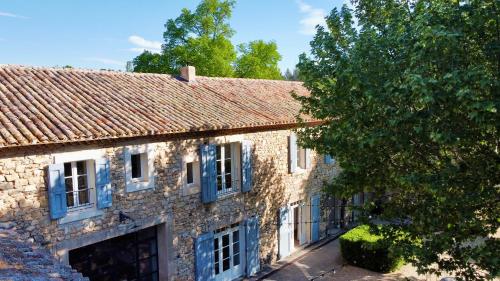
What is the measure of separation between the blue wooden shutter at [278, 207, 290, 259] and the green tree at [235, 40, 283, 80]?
52.8ft

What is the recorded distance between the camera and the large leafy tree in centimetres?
643

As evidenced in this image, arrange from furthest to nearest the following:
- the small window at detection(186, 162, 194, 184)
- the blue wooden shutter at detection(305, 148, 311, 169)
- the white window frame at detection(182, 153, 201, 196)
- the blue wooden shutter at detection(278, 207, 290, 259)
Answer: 1. the blue wooden shutter at detection(305, 148, 311, 169)
2. the blue wooden shutter at detection(278, 207, 290, 259)
3. the small window at detection(186, 162, 194, 184)
4. the white window frame at detection(182, 153, 201, 196)

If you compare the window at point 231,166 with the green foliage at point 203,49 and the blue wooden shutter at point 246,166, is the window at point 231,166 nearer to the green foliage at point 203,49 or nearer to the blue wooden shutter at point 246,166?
the blue wooden shutter at point 246,166

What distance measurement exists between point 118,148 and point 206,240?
4.16 m

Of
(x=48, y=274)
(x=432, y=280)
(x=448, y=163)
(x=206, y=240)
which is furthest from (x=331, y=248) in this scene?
(x=48, y=274)

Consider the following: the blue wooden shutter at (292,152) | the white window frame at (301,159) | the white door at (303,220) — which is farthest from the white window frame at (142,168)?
the white door at (303,220)

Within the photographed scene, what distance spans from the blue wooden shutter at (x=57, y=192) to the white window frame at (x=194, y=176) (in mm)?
3484

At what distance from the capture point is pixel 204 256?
12.1 metres

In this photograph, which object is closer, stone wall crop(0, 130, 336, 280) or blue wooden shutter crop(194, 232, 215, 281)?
stone wall crop(0, 130, 336, 280)

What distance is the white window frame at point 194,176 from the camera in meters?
11.5

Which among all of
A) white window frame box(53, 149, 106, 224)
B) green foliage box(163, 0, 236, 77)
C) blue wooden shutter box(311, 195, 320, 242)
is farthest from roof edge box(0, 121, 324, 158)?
green foliage box(163, 0, 236, 77)

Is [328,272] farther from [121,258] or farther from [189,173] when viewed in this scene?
[121,258]

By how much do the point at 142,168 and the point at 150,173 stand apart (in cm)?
30

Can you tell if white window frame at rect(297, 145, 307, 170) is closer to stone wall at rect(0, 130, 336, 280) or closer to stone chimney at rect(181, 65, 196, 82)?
stone wall at rect(0, 130, 336, 280)
